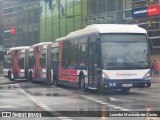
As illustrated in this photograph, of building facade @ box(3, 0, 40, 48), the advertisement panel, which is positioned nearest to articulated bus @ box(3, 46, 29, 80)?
the advertisement panel

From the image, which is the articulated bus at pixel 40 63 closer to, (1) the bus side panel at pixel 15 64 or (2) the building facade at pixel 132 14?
(1) the bus side panel at pixel 15 64

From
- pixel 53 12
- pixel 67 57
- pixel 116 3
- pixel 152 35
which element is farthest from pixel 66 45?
pixel 53 12

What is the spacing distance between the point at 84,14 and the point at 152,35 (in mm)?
13433

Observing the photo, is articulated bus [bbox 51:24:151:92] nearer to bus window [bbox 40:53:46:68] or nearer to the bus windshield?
the bus windshield

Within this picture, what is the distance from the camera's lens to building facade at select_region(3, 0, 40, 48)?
250 feet

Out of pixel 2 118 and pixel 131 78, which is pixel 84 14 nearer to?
pixel 131 78

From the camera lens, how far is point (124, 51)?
2112 centimetres

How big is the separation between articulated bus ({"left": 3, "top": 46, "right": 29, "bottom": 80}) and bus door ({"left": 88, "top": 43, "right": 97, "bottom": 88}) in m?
18.1

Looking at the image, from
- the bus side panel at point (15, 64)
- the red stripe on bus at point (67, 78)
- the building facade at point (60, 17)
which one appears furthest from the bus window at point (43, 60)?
the building facade at point (60, 17)

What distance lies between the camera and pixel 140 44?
21.5m

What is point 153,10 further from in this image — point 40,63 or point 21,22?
point 21,22

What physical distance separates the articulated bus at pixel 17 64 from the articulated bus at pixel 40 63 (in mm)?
1431

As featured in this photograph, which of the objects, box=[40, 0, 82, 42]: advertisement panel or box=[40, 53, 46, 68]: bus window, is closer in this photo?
box=[40, 53, 46, 68]: bus window

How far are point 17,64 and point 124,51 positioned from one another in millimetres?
22208
